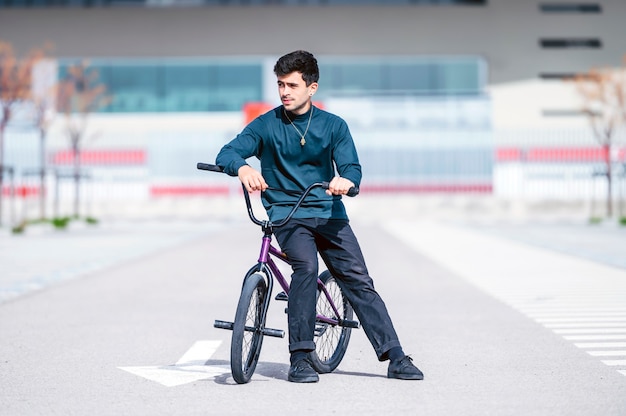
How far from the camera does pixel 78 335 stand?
920cm

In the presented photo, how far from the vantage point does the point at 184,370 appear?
286 inches

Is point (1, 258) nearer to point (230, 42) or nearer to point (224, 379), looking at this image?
point (224, 379)

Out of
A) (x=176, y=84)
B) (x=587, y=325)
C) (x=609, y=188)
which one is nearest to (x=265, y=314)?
(x=587, y=325)

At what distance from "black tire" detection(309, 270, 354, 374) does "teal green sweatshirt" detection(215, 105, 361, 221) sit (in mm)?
631

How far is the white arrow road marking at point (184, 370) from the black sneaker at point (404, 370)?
3.47 ft

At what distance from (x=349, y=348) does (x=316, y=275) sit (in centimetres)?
177

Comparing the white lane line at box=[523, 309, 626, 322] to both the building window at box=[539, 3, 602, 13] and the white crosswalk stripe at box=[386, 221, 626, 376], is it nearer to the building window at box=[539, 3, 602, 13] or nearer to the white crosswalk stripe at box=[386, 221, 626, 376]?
the white crosswalk stripe at box=[386, 221, 626, 376]

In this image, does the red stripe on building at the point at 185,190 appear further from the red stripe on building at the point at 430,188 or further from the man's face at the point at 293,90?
the man's face at the point at 293,90

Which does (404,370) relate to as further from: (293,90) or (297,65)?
(297,65)

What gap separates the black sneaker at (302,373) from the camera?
6.67m

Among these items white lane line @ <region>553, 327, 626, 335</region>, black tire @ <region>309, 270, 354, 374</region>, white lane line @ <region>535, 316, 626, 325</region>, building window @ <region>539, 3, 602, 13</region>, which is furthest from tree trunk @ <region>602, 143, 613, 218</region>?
black tire @ <region>309, 270, 354, 374</region>

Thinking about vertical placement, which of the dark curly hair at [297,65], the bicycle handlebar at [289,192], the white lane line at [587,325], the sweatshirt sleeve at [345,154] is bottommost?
the white lane line at [587,325]

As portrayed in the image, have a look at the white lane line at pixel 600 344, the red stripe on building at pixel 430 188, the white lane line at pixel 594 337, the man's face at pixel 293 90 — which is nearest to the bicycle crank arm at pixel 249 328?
the man's face at pixel 293 90

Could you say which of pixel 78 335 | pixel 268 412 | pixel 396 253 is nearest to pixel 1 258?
pixel 396 253
